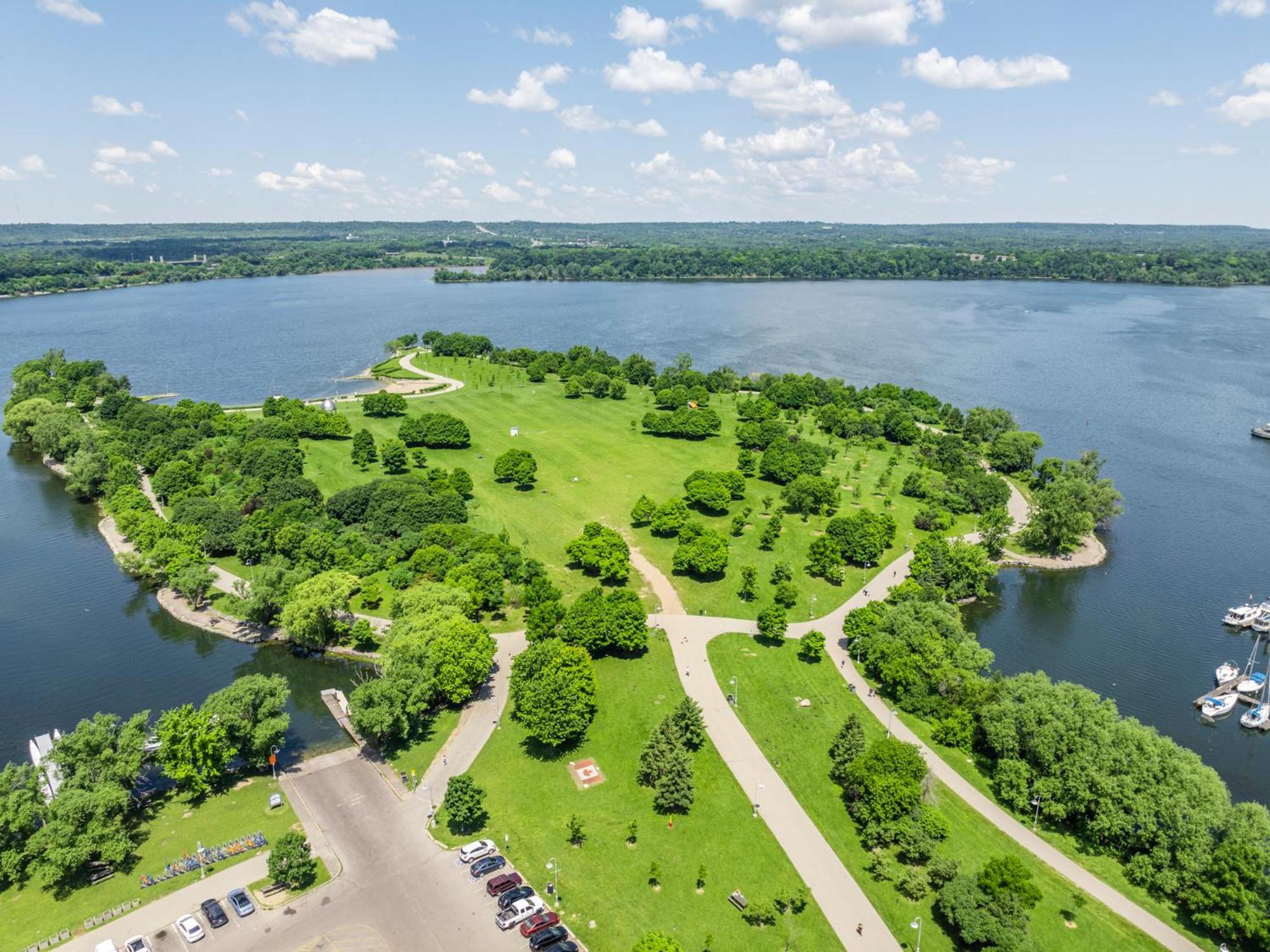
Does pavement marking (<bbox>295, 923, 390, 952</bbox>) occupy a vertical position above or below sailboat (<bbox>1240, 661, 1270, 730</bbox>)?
above

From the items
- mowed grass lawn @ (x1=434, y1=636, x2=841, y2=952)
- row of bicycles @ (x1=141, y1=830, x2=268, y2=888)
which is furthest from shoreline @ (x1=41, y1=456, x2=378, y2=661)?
row of bicycles @ (x1=141, y1=830, x2=268, y2=888)

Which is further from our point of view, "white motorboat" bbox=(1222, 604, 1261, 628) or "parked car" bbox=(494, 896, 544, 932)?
"white motorboat" bbox=(1222, 604, 1261, 628)

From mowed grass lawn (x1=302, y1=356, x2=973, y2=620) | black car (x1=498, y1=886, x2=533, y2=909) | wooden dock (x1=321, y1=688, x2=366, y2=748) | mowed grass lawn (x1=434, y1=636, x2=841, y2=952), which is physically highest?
mowed grass lawn (x1=302, y1=356, x2=973, y2=620)

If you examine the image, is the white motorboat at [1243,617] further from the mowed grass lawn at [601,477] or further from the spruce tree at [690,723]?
the spruce tree at [690,723]

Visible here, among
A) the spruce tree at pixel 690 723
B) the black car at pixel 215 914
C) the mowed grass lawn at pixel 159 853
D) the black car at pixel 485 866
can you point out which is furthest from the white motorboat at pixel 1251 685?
the black car at pixel 215 914

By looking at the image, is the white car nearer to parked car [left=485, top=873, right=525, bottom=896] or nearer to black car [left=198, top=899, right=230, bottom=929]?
black car [left=198, top=899, right=230, bottom=929]

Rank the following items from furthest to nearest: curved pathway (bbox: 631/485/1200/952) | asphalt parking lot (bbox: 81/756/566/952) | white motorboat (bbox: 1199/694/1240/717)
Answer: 1. white motorboat (bbox: 1199/694/1240/717)
2. curved pathway (bbox: 631/485/1200/952)
3. asphalt parking lot (bbox: 81/756/566/952)

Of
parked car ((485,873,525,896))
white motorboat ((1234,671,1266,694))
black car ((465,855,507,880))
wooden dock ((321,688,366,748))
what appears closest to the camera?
parked car ((485,873,525,896))
